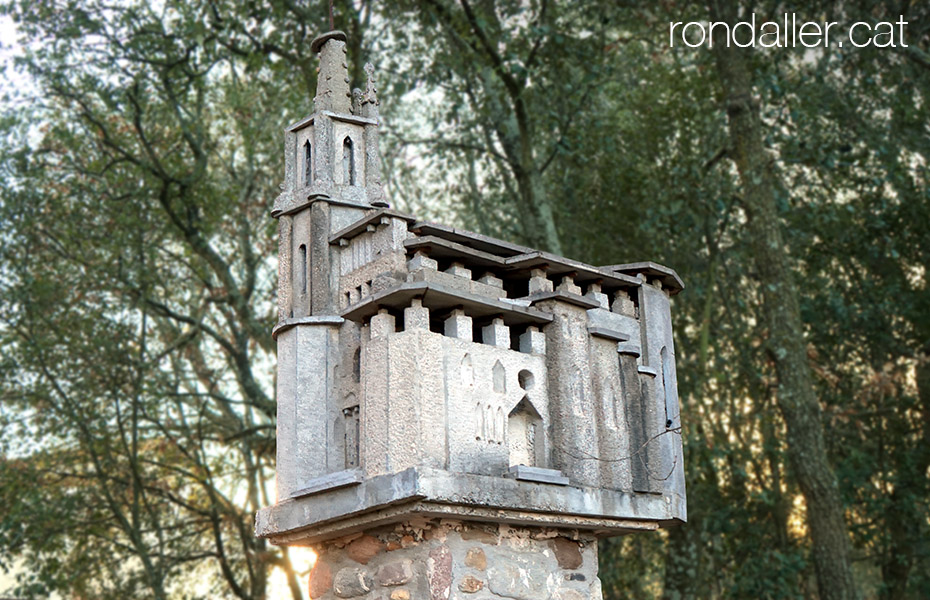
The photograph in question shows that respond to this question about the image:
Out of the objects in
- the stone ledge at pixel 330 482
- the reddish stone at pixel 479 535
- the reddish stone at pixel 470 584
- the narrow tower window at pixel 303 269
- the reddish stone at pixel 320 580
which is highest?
the narrow tower window at pixel 303 269

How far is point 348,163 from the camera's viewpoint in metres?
4.73

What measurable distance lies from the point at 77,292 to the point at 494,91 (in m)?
5.99

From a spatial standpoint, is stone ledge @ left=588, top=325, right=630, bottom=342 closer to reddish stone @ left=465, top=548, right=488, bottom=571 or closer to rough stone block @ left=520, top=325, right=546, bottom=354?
rough stone block @ left=520, top=325, right=546, bottom=354

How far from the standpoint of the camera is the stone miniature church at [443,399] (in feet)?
12.7

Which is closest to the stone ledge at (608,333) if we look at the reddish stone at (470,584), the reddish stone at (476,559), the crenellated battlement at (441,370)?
the crenellated battlement at (441,370)

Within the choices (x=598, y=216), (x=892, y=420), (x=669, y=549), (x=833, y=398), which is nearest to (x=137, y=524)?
(x=669, y=549)

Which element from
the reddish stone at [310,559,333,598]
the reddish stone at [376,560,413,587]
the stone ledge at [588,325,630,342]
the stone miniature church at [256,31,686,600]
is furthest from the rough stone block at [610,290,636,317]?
the reddish stone at [310,559,333,598]

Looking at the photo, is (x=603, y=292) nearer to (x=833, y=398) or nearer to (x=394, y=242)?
(x=394, y=242)

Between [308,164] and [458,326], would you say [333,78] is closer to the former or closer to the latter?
[308,164]

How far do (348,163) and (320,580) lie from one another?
73.3 inches

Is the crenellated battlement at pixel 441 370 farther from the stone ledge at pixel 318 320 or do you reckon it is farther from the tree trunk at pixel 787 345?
the tree trunk at pixel 787 345

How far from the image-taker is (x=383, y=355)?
390 cm

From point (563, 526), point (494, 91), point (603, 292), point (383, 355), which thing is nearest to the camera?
point (383, 355)

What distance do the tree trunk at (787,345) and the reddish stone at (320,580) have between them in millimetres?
6768
